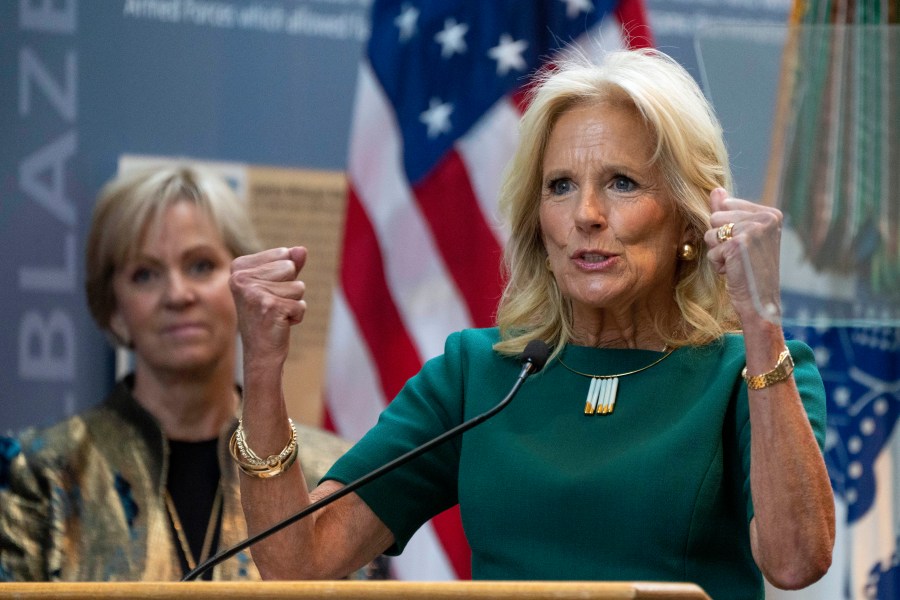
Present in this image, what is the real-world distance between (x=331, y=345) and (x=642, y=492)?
1.89 meters

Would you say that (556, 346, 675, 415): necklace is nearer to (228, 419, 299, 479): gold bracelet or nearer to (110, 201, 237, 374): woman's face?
(228, 419, 299, 479): gold bracelet

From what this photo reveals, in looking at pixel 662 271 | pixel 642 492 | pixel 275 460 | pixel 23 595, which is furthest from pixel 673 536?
pixel 23 595

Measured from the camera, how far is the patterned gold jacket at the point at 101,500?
318 centimetres

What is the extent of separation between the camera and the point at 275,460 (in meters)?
1.99

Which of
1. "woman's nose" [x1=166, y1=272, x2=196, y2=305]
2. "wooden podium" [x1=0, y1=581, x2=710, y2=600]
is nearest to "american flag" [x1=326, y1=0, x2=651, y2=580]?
"woman's nose" [x1=166, y1=272, x2=196, y2=305]

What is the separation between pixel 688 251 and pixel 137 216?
1816 mm

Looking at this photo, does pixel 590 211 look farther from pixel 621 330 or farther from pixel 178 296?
pixel 178 296

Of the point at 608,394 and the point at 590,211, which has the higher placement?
the point at 590,211

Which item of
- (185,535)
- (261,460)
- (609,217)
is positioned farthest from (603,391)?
(185,535)

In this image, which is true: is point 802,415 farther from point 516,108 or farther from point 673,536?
point 516,108

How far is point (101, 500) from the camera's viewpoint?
3.26 meters

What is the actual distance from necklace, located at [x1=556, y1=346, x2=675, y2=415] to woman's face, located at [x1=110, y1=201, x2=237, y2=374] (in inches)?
63.6

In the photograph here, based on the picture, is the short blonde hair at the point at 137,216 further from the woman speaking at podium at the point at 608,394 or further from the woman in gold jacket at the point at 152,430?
the woman speaking at podium at the point at 608,394

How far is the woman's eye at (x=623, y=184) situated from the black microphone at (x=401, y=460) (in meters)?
0.27
